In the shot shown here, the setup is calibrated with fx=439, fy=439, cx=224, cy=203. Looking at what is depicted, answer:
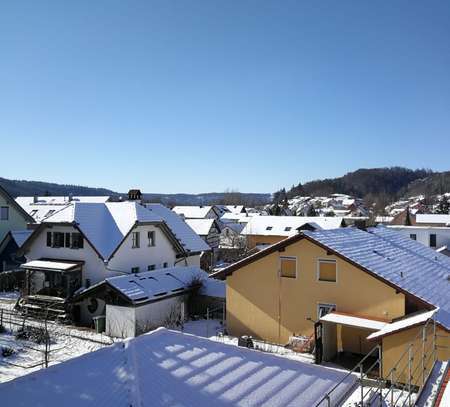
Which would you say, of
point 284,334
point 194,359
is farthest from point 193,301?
point 194,359

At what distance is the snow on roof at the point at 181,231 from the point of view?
37531 millimetres

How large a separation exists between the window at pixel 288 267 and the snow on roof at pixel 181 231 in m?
15.5

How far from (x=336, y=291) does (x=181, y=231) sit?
66.3ft

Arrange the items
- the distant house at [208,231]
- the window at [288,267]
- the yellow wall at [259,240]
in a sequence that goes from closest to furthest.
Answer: the window at [288,267] < the distant house at [208,231] < the yellow wall at [259,240]

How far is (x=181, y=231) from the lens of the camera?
38.7m

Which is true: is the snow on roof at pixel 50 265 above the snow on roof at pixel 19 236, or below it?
below

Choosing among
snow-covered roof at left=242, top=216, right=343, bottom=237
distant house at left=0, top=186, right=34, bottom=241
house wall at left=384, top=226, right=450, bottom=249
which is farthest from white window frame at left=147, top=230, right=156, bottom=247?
snow-covered roof at left=242, top=216, right=343, bottom=237

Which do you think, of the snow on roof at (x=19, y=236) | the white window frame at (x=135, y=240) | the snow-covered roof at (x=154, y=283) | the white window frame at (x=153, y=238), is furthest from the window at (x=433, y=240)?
the snow on roof at (x=19, y=236)

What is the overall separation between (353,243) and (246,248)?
3809 centimetres

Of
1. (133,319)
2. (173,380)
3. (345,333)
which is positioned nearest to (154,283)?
(133,319)

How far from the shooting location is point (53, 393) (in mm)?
8445

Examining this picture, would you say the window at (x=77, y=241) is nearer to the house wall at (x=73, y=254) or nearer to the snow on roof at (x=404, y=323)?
the house wall at (x=73, y=254)

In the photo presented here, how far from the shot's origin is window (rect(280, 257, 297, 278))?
72.1ft

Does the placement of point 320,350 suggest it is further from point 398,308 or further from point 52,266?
point 52,266
